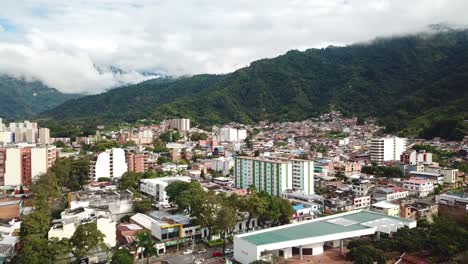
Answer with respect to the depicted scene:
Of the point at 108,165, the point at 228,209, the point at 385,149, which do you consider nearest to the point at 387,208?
the point at 228,209

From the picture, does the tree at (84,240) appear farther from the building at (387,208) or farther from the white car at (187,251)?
the building at (387,208)

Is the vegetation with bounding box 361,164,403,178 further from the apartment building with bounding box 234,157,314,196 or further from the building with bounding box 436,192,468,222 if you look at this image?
the apartment building with bounding box 234,157,314,196

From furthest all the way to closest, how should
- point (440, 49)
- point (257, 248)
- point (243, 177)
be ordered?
point (440, 49) → point (243, 177) → point (257, 248)

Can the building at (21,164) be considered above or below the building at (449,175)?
above

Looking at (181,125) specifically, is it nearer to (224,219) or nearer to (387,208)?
(387,208)

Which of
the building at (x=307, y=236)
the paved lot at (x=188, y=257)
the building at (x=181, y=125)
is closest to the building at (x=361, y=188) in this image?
the building at (x=307, y=236)

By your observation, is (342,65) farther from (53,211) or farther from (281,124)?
(53,211)

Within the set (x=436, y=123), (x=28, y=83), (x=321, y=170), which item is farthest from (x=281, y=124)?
(x=28, y=83)
